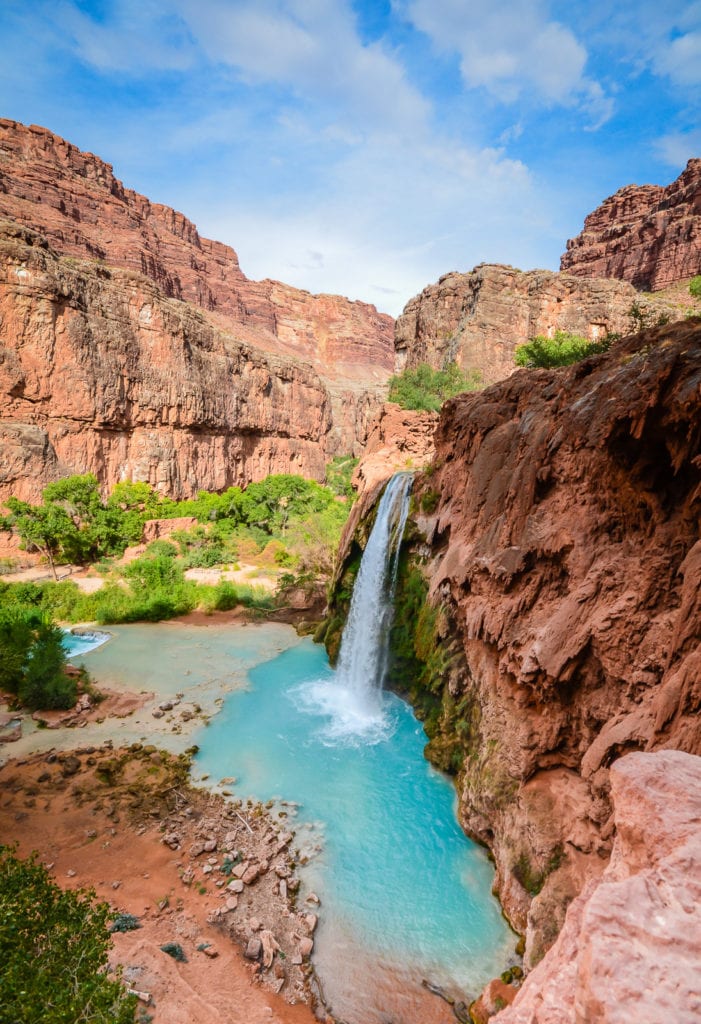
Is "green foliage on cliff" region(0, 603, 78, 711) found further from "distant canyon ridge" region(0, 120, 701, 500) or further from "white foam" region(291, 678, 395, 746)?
Answer: "distant canyon ridge" region(0, 120, 701, 500)

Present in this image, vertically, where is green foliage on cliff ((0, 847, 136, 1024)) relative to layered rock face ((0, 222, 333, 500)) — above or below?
below

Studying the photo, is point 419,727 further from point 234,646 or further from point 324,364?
point 324,364

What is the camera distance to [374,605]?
1349 centimetres

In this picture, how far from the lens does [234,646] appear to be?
15805mm

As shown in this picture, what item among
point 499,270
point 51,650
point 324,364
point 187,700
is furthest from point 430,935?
point 324,364

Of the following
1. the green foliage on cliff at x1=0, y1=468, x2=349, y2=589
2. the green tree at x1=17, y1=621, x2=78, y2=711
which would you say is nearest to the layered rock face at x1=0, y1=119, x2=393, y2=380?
the green foliage on cliff at x1=0, y1=468, x2=349, y2=589

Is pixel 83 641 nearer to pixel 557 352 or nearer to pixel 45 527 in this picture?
pixel 45 527

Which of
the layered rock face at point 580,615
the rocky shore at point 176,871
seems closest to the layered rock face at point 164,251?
the rocky shore at point 176,871

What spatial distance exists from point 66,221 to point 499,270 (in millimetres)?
42296

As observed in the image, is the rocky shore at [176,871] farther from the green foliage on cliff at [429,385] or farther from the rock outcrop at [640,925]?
the green foliage on cliff at [429,385]

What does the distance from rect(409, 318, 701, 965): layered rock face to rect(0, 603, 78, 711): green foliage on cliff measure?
9.41m

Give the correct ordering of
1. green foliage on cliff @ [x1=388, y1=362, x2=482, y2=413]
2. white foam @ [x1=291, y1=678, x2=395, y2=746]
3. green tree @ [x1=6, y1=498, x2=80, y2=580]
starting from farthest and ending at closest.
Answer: green foliage on cliff @ [x1=388, y1=362, x2=482, y2=413] < green tree @ [x1=6, y1=498, x2=80, y2=580] < white foam @ [x1=291, y1=678, x2=395, y2=746]

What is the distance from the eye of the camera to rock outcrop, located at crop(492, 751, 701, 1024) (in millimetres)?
1407

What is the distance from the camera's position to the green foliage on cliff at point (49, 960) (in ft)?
10.0
